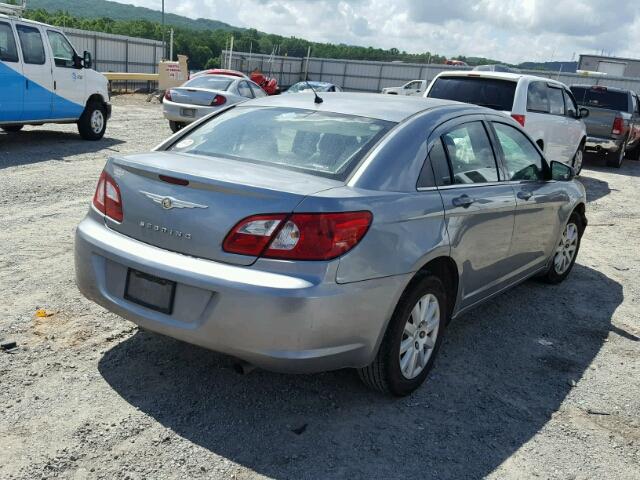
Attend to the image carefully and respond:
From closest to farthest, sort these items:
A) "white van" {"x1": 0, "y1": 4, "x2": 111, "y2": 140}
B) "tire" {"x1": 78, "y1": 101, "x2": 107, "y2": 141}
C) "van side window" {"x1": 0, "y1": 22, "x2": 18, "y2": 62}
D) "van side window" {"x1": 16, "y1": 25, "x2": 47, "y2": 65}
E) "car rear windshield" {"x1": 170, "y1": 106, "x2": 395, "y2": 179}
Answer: "car rear windshield" {"x1": 170, "y1": 106, "x2": 395, "y2": 179} → "van side window" {"x1": 0, "y1": 22, "x2": 18, "y2": 62} → "white van" {"x1": 0, "y1": 4, "x2": 111, "y2": 140} → "van side window" {"x1": 16, "y1": 25, "x2": 47, "y2": 65} → "tire" {"x1": 78, "y1": 101, "x2": 107, "y2": 141}

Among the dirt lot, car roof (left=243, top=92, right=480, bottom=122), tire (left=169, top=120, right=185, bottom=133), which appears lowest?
tire (left=169, top=120, right=185, bottom=133)

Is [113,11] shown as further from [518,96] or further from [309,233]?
[309,233]

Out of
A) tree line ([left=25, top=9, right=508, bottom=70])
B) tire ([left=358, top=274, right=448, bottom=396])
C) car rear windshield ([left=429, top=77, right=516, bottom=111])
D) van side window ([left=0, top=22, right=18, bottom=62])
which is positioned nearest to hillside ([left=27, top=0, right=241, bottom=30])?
tree line ([left=25, top=9, right=508, bottom=70])

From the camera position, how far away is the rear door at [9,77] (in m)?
10.2

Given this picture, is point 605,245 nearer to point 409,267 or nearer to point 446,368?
point 446,368

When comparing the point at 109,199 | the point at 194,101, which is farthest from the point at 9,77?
the point at 109,199

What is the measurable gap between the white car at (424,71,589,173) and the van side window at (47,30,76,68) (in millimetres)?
6755

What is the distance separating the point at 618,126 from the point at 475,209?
12.2 meters

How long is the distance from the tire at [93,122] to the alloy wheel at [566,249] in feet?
32.1

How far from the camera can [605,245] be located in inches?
307

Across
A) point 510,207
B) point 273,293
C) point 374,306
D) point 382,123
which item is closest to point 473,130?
point 510,207

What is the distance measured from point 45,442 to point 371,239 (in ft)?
5.80

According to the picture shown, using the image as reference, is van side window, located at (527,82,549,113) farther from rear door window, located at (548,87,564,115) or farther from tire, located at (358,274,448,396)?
tire, located at (358,274,448,396)

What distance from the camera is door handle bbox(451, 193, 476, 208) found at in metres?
3.69
